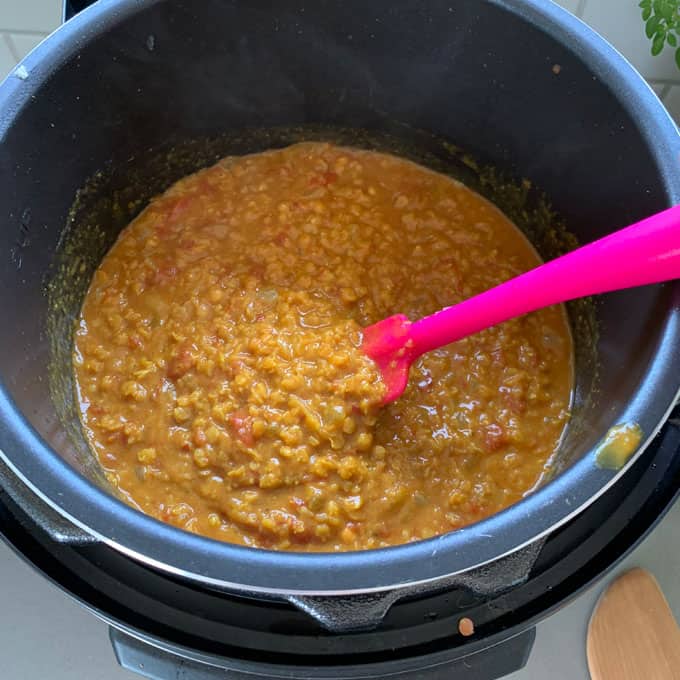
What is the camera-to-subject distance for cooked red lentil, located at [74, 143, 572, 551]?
1168 millimetres

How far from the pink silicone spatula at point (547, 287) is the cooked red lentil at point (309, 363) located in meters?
0.05

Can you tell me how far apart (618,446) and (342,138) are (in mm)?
938

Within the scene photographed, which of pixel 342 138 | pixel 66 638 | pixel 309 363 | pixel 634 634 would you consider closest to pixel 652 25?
pixel 342 138

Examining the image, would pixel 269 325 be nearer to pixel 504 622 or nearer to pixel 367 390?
pixel 367 390

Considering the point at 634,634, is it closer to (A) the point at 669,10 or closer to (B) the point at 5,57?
(A) the point at 669,10

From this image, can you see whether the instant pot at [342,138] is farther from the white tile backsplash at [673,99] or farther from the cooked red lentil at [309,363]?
the white tile backsplash at [673,99]

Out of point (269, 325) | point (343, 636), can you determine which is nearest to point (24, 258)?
point (269, 325)

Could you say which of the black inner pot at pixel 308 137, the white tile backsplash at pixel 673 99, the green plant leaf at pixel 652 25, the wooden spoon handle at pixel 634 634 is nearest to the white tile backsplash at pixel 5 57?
the black inner pot at pixel 308 137

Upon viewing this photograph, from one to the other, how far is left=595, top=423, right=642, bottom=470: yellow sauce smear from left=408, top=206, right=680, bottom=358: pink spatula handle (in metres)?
0.20

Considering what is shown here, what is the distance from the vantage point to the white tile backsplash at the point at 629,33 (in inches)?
60.3

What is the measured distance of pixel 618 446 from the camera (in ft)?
2.73

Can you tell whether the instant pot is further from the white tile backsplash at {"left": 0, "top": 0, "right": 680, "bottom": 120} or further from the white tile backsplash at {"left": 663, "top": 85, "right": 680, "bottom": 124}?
the white tile backsplash at {"left": 663, "top": 85, "right": 680, "bottom": 124}

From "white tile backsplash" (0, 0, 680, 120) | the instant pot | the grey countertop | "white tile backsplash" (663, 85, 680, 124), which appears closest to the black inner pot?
the instant pot

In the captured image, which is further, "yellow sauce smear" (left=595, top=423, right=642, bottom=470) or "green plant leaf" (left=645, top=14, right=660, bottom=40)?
"green plant leaf" (left=645, top=14, right=660, bottom=40)
